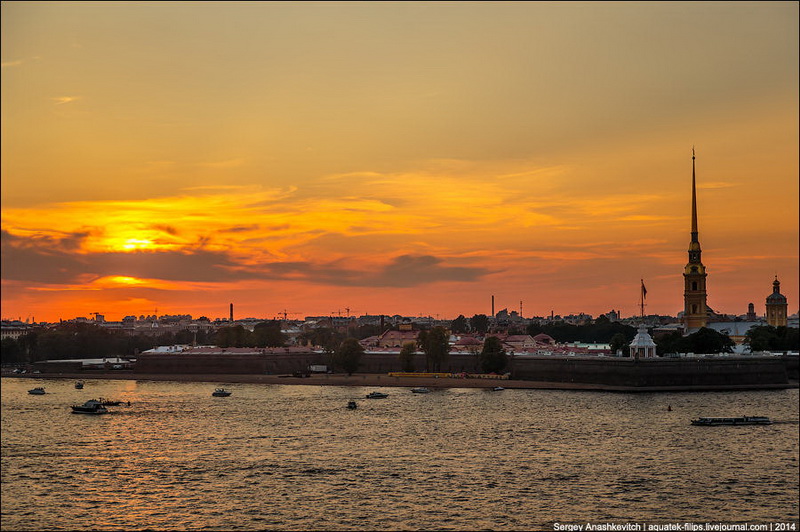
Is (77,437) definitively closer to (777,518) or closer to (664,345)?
(777,518)

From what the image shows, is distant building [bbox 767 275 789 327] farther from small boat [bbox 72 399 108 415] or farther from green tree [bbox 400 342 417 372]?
small boat [bbox 72 399 108 415]

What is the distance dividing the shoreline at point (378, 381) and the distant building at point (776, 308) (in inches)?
1943

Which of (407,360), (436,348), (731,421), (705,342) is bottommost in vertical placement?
(731,421)

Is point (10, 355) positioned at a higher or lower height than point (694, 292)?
lower

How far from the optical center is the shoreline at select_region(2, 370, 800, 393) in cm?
7638

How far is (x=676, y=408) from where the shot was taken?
6203 centimetres

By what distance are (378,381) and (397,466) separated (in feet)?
150

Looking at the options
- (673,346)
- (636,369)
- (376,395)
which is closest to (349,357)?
(376,395)

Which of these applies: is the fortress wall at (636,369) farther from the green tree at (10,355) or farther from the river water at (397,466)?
the green tree at (10,355)

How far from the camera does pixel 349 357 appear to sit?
94.4 m

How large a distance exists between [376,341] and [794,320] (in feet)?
306

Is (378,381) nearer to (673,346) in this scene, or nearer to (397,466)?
(673,346)

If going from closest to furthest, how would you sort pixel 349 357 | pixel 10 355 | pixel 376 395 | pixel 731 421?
1. pixel 731 421
2. pixel 376 395
3. pixel 349 357
4. pixel 10 355

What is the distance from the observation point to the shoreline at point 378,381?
251 feet
